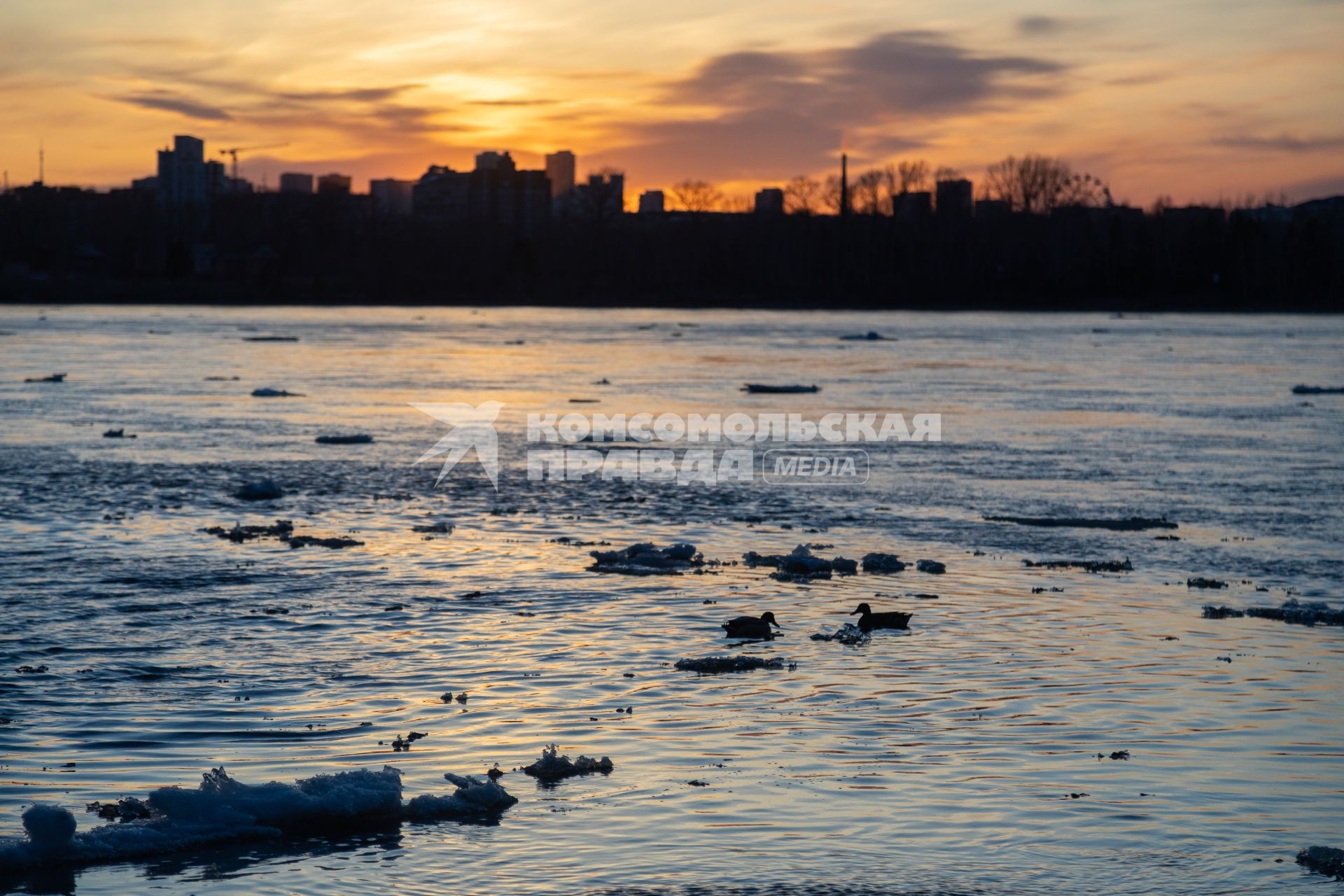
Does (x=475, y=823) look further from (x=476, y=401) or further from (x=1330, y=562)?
(x=476, y=401)

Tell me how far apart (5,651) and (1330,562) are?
45.1ft

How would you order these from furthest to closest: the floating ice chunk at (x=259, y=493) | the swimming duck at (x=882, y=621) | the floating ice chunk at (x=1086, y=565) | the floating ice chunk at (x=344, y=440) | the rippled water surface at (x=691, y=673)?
the floating ice chunk at (x=344, y=440) → the floating ice chunk at (x=259, y=493) → the floating ice chunk at (x=1086, y=565) → the swimming duck at (x=882, y=621) → the rippled water surface at (x=691, y=673)

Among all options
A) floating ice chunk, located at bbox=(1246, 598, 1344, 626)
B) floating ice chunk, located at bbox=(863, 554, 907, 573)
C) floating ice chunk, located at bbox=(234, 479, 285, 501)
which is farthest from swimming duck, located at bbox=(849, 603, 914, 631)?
floating ice chunk, located at bbox=(234, 479, 285, 501)

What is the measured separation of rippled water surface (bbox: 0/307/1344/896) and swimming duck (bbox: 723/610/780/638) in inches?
6.1

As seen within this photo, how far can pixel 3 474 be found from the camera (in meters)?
23.1

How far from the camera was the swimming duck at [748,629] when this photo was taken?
12.9 m

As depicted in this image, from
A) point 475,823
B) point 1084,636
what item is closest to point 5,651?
point 475,823

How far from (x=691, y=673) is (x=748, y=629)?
1.10m

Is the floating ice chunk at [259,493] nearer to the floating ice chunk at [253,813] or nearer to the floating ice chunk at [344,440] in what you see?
the floating ice chunk at [344,440]

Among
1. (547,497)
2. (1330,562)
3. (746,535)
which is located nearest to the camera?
(1330,562)

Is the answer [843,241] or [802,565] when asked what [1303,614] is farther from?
[843,241]

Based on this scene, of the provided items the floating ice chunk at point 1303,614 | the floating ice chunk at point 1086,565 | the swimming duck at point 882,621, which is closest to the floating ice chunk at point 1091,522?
the floating ice chunk at point 1086,565

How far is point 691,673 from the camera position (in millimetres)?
11930

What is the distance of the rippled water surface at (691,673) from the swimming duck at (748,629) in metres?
0.15
